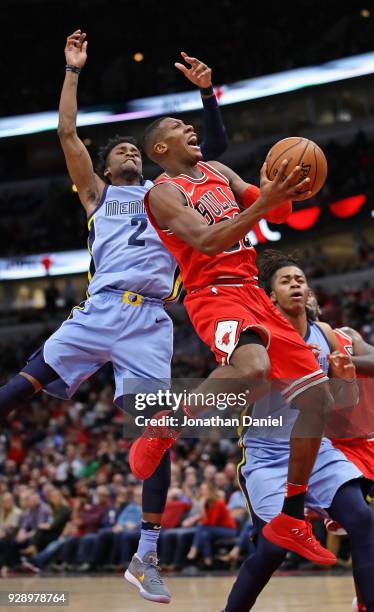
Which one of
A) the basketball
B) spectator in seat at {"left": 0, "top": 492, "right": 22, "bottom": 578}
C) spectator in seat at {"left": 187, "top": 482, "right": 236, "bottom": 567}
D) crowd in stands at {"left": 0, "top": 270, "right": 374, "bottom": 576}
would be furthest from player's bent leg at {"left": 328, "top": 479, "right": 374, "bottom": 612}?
spectator in seat at {"left": 0, "top": 492, "right": 22, "bottom": 578}

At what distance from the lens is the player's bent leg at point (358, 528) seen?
5.02m

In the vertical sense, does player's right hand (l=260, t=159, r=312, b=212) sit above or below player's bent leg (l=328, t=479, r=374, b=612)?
above

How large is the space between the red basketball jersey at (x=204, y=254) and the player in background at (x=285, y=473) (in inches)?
25.0

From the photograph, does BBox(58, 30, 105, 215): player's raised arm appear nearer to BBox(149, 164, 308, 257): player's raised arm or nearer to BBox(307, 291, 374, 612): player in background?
BBox(149, 164, 308, 257): player's raised arm

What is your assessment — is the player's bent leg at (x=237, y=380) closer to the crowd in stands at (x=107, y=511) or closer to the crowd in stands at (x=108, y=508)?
the crowd in stands at (x=108, y=508)

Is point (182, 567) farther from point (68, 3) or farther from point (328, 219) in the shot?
point (68, 3)

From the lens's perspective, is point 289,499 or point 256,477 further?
point 256,477

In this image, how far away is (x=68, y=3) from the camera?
33.0 meters

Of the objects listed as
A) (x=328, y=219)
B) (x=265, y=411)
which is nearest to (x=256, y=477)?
(x=265, y=411)

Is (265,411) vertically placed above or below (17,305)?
below

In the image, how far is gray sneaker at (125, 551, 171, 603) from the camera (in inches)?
223

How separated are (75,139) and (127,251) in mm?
823

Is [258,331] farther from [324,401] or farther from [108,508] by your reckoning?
[108,508]

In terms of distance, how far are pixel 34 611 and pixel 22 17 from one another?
29.7 meters
